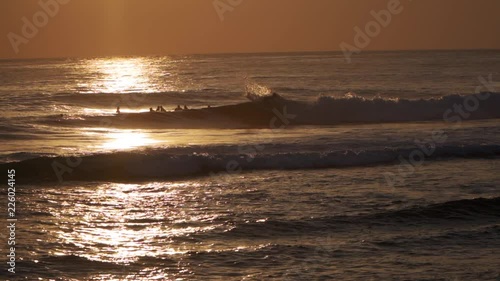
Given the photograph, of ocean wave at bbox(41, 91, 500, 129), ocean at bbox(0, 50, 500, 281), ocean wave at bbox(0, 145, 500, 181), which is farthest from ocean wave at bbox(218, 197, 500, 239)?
ocean wave at bbox(41, 91, 500, 129)

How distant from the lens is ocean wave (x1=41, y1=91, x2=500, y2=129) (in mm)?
34031

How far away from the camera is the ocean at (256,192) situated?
1180 cm

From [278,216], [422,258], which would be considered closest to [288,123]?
[278,216]

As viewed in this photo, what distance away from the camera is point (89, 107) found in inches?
1642

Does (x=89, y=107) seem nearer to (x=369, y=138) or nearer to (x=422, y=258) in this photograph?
(x=369, y=138)

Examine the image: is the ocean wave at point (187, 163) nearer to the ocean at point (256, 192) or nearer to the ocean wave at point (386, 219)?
the ocean at point (256, 192)

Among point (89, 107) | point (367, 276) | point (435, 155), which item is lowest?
point (367, 276)

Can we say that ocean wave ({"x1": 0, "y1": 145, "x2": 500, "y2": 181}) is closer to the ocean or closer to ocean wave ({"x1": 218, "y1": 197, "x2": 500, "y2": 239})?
the ocean

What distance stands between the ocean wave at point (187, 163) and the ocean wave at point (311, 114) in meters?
11.1

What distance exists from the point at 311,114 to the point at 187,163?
16380 mm

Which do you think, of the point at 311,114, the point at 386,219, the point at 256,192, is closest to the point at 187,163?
the point at 256,192

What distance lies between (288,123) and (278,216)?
19.7 meters

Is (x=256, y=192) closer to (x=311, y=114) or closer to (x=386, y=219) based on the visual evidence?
(x=386, y=219)

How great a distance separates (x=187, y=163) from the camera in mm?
21016
